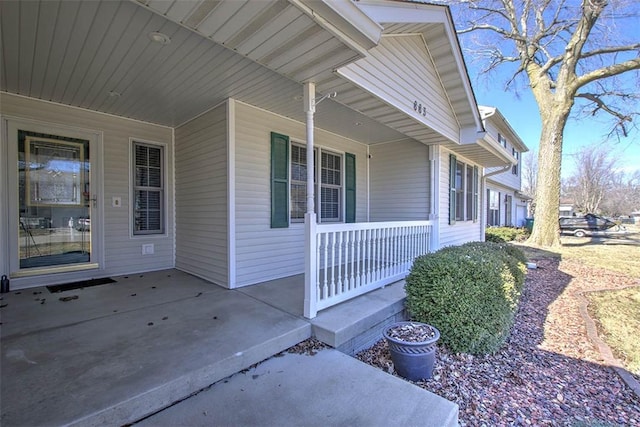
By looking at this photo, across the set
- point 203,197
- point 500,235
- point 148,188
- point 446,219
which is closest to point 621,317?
point 446,219

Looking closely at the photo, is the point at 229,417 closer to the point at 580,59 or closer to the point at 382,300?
the point at 382,300

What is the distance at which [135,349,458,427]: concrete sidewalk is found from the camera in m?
1.79

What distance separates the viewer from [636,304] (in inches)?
188

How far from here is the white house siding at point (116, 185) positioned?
170 inches

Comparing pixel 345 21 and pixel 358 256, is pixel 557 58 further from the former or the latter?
pixel 345 21

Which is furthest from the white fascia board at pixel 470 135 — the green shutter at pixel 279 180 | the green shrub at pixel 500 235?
the green shrub at pixel 500 235

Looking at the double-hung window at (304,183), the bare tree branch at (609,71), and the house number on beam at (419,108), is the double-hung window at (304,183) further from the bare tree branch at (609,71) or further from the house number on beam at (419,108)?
the bare tree branch at (609,71)

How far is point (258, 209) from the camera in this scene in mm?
4457

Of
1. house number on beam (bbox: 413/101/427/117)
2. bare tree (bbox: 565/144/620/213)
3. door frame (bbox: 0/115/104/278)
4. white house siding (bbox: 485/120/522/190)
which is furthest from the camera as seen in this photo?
bare tree (bbox: 565/144/620/213)

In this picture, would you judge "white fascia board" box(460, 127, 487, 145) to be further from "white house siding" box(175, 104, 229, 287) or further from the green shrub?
the green shrub

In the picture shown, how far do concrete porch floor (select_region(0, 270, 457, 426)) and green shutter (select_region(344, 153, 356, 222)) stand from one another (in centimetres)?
224

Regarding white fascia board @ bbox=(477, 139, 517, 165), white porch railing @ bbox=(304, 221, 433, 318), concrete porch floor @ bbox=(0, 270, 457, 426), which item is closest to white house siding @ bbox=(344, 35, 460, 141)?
white fascia board @ bbox=(477, 139, 517, 165)

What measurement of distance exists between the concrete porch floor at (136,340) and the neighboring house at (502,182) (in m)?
11.2

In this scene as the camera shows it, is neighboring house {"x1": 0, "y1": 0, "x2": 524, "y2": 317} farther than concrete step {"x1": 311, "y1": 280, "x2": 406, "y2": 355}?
No
